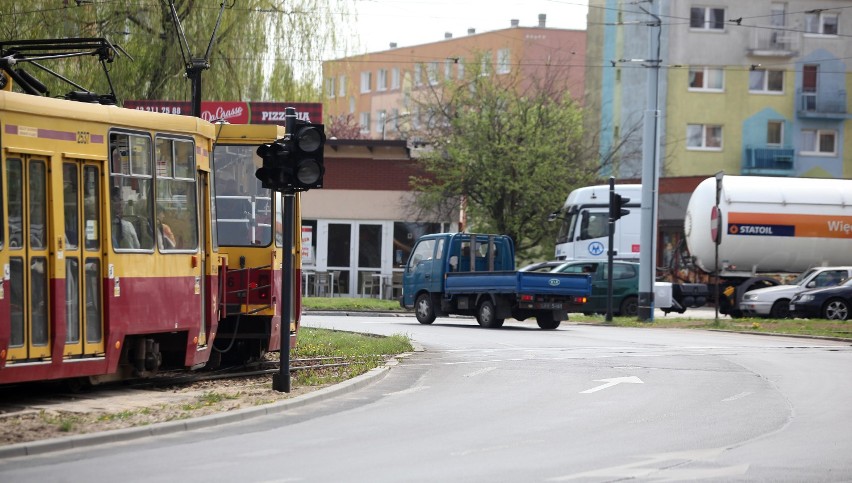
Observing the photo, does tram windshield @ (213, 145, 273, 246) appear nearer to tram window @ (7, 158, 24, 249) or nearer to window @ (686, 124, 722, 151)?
tram window @ (7, 158, 24, 249)

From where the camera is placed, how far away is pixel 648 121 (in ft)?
113

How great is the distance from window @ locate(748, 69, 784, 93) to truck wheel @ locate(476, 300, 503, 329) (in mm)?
39205

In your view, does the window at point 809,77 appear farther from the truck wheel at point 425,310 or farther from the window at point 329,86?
the truck wheel at point 425,310

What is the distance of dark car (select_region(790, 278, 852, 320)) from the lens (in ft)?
113

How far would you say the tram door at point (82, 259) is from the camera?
13.0m

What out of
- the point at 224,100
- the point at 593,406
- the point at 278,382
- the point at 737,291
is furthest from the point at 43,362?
the point at 737,291

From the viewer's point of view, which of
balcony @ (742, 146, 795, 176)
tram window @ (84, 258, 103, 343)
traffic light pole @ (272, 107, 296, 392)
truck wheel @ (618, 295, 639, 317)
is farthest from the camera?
balcony @ (742, 146, 795, 176)

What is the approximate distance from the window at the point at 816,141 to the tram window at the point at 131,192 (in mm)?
56318

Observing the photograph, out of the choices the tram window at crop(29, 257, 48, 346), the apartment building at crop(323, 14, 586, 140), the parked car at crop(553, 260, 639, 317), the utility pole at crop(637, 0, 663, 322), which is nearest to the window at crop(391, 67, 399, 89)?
the apartment building at crop(323, 14, 586, 140)

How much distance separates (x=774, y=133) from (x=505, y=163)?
21727 mm

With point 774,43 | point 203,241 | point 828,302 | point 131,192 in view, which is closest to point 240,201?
point 203,241

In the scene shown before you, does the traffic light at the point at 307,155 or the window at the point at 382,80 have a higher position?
the window at the point at 382,80

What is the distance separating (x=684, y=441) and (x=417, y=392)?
15.0ft

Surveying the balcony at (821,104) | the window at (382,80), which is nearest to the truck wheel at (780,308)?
the balcony at (821,104)
